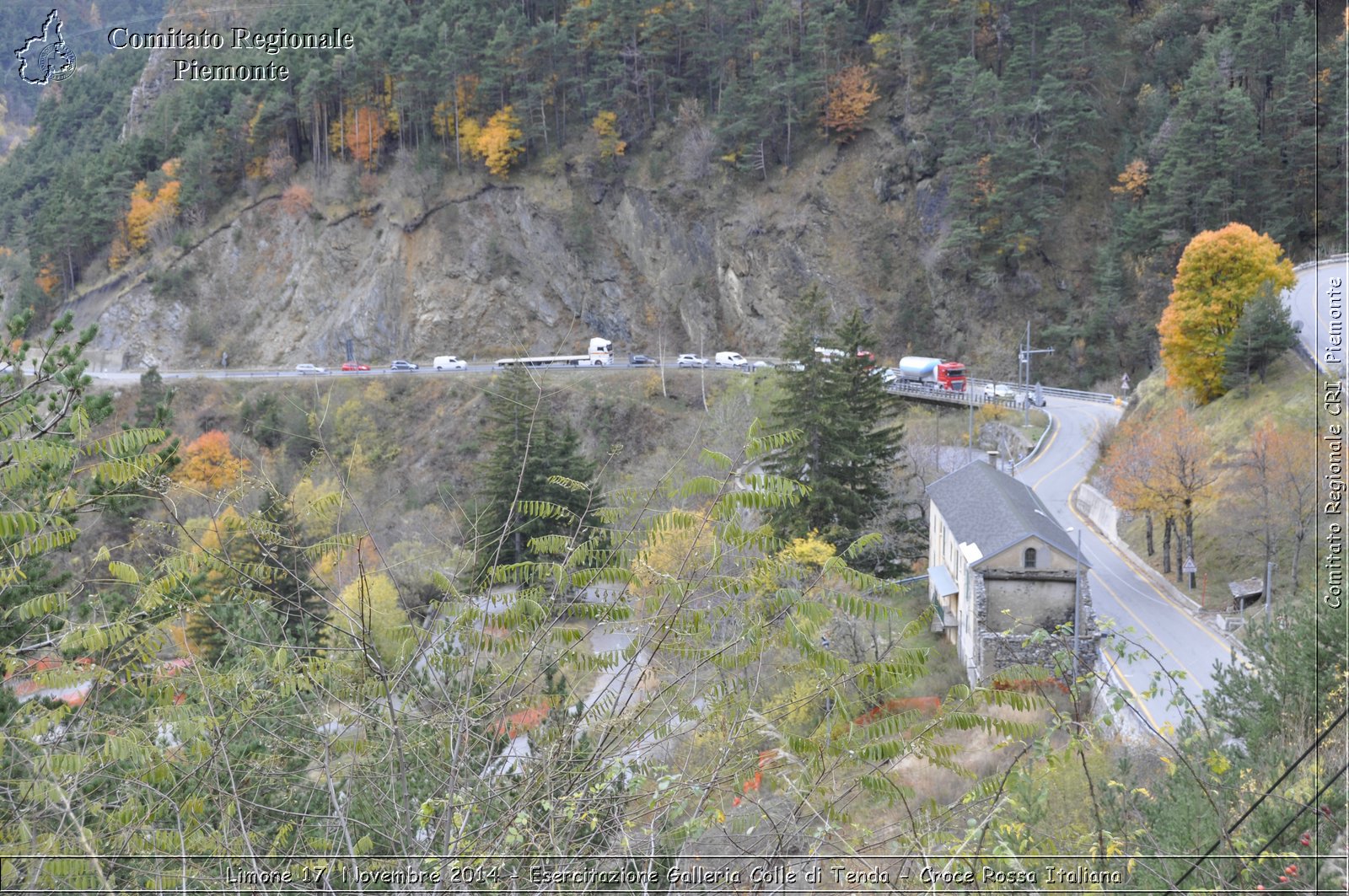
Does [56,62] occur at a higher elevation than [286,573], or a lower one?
higher

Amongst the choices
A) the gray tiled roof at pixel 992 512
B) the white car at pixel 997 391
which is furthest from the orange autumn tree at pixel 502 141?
the gray tiled roof at pixel 992 512

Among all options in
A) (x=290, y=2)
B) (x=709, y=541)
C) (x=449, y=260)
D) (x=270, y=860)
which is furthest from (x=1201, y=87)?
(x=290, y=2)

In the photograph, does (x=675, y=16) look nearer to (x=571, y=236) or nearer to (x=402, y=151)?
(x=571, y=236)

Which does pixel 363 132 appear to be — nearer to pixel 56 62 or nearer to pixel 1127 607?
pixel 56 62

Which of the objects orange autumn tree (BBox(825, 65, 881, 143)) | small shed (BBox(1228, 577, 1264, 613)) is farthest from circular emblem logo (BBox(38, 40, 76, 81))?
small shed (BBox(1228, 577, 1264, 613))

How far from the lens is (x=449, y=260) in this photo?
59438mm

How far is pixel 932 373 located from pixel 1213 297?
17.0 meters

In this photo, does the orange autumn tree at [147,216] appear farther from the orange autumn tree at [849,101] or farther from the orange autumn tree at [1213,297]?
the orange autumn tree at [1213,297]

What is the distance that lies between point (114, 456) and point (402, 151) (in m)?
59.5

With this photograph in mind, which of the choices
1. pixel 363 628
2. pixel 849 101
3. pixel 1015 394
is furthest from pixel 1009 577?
pixel 849 101

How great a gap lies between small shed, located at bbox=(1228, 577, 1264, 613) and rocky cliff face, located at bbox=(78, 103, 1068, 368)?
29.9 metres

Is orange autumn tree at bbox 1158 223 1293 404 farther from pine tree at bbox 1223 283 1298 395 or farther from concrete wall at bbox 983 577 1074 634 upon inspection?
concrete wall at bbox 983 577 1074 634

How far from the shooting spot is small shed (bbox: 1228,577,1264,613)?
75.7 feet

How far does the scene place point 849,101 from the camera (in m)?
54.7
